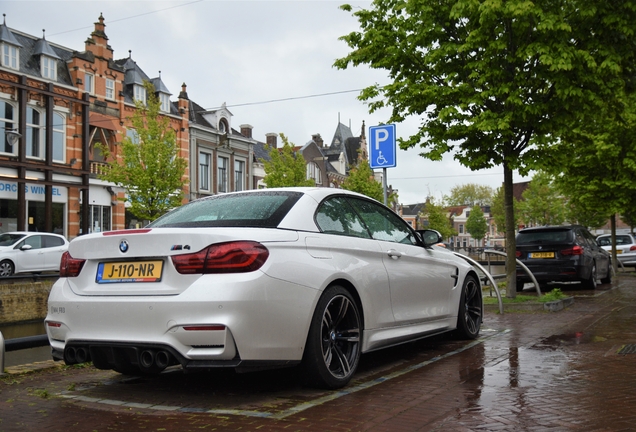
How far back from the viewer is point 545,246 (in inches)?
562

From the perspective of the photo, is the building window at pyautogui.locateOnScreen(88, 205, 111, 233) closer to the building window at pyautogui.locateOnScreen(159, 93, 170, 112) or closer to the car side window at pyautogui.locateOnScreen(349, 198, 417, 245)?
the building window at pyautogui.locateOnScreen(159, 93, 170, 112)

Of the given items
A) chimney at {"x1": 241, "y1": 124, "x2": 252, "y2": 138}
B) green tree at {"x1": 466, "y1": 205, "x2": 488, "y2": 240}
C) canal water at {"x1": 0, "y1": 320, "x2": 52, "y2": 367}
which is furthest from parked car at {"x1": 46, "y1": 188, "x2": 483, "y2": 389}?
green tree at {"x1": 466, "y1": 205, "x2": 488, "y2": 240}

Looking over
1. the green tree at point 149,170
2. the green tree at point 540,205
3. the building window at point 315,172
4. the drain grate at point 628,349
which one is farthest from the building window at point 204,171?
the green tree at point 540,205

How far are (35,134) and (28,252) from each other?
38.1 ft

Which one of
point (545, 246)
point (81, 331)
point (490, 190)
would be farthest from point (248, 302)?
point (490, 190)

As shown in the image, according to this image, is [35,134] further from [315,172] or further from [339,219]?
[315,172]

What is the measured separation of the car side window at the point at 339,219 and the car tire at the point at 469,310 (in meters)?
1.98

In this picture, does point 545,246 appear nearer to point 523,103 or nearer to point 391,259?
point 523,103

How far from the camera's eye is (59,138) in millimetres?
31375

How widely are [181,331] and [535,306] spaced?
7.79 meters

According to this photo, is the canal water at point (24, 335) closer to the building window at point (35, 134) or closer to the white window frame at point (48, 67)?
the building window at point (35, 134)

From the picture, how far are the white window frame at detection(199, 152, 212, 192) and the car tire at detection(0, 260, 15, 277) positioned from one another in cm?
2073

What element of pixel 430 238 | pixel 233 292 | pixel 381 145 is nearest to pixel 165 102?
pixel 381 145

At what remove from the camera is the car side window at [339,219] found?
195 inches
